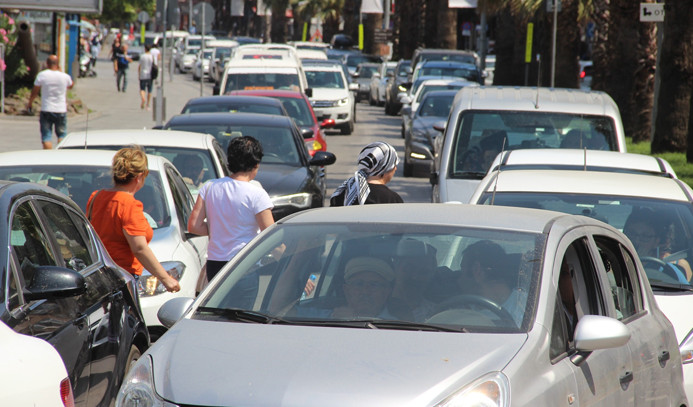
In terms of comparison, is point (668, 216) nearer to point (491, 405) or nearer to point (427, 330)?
point (427, 330)

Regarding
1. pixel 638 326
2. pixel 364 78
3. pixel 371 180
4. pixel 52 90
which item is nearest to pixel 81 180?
pixel 371 180

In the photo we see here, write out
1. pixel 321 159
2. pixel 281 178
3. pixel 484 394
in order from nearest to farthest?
pixel 484 394, pixel 281 178, pixel 321 159

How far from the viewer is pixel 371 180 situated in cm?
778

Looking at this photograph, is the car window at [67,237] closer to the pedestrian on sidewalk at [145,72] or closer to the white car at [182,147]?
the white car at [182,147]

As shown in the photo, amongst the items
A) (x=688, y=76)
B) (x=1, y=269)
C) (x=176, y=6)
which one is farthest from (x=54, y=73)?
(x=1, y=269)

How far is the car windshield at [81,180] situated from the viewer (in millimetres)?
8242

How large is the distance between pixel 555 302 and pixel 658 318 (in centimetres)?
120

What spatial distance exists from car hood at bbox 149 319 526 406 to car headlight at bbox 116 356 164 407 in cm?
3

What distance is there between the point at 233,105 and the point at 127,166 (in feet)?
31.3

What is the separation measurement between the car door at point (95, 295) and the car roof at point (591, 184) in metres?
2.69

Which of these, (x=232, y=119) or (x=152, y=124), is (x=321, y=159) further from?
(x=152, y=124)

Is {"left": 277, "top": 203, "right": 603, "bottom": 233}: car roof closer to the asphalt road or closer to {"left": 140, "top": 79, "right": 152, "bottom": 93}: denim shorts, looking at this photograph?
the asphalt road

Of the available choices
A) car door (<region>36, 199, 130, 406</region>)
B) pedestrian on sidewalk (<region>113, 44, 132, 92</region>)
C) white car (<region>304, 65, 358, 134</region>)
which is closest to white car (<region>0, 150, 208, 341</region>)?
car door (<region>36, 199, 130, 406</region>)

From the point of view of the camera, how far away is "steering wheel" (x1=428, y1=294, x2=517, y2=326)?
4.41m
